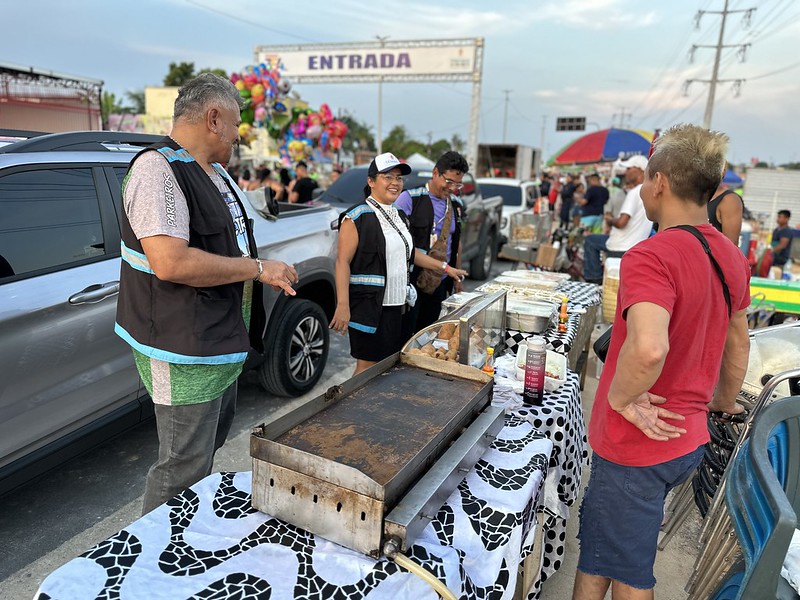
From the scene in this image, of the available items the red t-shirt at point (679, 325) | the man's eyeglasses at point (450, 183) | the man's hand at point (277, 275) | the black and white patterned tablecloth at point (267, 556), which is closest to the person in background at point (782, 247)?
the man's eyeglasses at point (450, 183)

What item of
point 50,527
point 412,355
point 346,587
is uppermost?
point 412,355

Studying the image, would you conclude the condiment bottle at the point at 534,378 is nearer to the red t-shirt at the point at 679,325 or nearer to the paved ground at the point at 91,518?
the red t-shirt at the point at 679,325

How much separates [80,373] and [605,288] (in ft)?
14.1

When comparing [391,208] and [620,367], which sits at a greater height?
[391,208]

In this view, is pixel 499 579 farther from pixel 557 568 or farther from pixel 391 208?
pixel 391 208

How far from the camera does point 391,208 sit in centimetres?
330

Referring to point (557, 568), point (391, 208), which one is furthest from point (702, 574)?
point (391, 208)

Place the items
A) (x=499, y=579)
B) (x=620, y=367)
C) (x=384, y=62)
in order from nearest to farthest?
(x=499, y=579), (x=620, y=367), (x=384, y=62)

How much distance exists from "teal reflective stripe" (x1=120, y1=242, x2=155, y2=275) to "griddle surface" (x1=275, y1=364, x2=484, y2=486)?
76 centimetres

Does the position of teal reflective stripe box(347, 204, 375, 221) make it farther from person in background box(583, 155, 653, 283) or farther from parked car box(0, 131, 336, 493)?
person in background box(583, 155, 653, 283)

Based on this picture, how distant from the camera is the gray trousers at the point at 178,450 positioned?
194 centimetres

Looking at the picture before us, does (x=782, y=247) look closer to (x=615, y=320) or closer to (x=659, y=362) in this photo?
(x=615, y=320)

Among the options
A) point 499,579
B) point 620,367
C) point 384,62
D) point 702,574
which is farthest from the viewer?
point 384,62

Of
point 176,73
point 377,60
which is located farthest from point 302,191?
point 176,73
